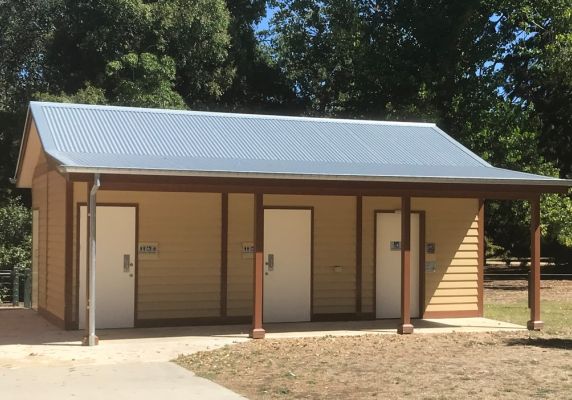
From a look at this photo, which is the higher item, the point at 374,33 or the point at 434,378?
the point at 374,33

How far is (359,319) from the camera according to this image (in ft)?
49.2

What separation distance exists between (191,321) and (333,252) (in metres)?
3.12

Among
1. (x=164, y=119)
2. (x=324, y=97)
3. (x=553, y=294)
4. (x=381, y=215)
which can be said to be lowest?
(x=553, y=294)

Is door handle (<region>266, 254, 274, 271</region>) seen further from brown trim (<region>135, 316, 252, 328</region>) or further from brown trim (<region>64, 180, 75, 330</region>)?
brown trim (<region>64, 180, 75, 330</region>)

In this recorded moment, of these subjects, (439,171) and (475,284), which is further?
(475,284)

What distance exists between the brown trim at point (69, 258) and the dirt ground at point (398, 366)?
3.01 meters

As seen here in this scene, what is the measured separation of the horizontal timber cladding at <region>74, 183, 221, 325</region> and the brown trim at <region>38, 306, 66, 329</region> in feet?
4.38

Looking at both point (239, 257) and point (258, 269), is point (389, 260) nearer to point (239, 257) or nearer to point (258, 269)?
point (239, 257)

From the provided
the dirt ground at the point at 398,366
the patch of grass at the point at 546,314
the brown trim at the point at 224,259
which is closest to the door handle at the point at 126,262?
the brown trim at the point at 224,259

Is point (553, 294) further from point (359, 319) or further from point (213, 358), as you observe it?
point (213, 358)

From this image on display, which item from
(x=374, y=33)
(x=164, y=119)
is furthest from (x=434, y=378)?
(x=374, y=33)

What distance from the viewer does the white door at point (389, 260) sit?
15227 mm

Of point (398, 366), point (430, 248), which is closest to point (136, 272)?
point (398, 366)

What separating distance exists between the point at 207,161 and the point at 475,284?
6660 mm
